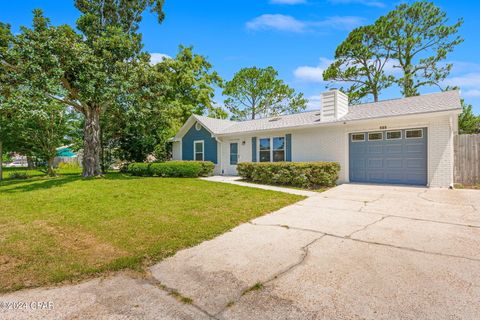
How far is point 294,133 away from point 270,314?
1128cm

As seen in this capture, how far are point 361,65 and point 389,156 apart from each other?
15.2 meters

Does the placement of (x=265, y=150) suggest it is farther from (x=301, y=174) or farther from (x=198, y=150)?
(x=198, y=150)

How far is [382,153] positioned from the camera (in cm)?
1059

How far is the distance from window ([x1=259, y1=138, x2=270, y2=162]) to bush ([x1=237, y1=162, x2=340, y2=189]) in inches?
92.1

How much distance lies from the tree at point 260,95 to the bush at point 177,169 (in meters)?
20.4

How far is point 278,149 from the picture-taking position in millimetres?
13672

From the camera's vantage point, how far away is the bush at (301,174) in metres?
10.3

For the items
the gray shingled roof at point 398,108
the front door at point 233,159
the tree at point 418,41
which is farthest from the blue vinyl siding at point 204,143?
the tree at point 418,41

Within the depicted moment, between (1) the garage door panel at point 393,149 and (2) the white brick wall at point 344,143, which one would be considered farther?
(1) the garage door panel at point 393,149

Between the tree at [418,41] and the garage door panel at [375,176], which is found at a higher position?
the tree at [418,41]

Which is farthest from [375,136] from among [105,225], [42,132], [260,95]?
[260,95]

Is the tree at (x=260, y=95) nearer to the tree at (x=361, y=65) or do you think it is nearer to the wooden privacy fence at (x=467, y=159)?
the tree at (x=361, y=65)

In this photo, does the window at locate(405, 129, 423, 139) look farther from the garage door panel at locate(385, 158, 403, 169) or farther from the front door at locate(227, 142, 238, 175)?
the front door at locate(227, 142, 238, 175)

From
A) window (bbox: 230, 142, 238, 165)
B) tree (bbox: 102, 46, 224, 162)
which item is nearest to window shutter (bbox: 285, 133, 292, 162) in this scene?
window (bbox: 230, 142, 238, 165)
